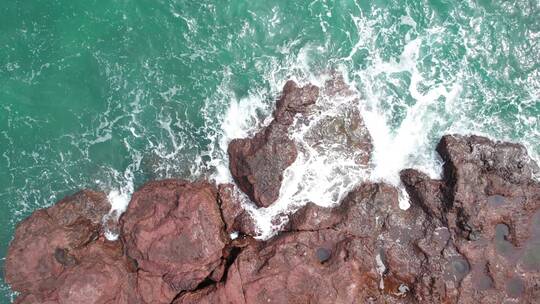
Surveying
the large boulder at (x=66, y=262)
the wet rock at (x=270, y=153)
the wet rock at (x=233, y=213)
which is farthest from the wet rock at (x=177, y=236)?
the wet rock at (x=270, y=153)

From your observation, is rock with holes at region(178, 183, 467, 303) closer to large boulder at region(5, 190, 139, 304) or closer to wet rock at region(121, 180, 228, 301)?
wet rock at region(121, 180, 228, 301)

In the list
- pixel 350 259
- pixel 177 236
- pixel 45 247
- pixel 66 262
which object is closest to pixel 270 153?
pixel 177 236

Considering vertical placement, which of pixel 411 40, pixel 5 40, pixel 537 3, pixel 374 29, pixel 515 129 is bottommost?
pixel 515 129

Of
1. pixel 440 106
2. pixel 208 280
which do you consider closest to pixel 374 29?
pixel 440 106

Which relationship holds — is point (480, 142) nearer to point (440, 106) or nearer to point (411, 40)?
point (440, 106)

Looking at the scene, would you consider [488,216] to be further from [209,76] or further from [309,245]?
[209,76]

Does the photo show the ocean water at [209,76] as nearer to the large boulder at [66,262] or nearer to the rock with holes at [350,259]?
the large boulder at [66,262]
